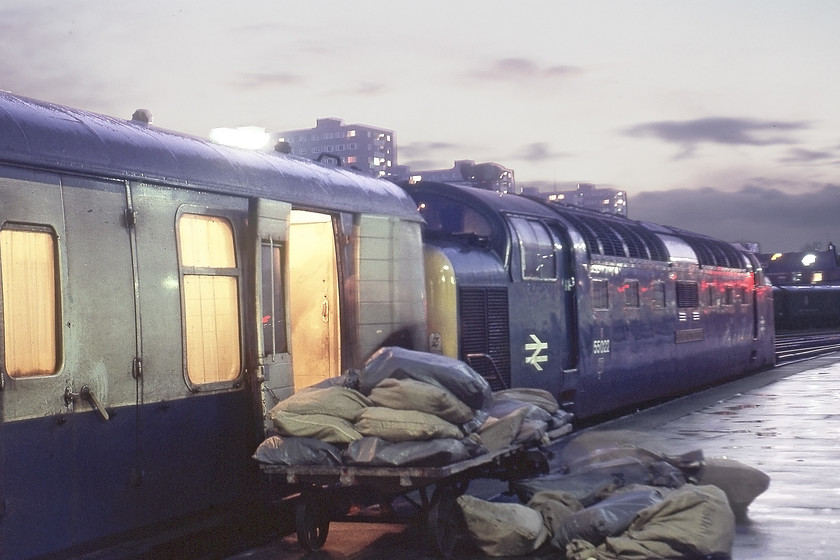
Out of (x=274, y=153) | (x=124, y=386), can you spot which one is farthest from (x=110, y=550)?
(x=274, y=153)

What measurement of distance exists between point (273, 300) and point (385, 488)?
1798mm

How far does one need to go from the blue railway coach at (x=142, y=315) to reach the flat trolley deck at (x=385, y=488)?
A: 506 mm

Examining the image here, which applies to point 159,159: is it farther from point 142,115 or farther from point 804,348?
point 804,348

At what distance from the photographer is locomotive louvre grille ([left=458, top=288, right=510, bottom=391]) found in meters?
12.2

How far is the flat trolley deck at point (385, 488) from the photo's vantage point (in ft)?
25.3

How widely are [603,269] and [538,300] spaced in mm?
2330

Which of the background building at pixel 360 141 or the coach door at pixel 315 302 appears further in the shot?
the background building at pixel 360 141

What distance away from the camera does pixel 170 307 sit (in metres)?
7.57

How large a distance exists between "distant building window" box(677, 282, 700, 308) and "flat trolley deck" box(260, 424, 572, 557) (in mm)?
11496

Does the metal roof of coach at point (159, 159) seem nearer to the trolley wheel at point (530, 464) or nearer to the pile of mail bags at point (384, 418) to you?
the pile of mail bags at point (384, 418)

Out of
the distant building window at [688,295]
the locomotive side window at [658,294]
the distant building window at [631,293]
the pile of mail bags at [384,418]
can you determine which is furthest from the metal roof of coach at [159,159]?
the distant building window at [688,295]

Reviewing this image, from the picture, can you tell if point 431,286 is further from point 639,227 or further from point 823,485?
point 639,227

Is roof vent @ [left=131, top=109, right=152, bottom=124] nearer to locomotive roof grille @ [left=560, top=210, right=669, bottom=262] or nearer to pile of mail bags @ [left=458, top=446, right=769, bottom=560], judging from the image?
pile of mail bags @ [left=458, top=446, right=769, bottom=560]

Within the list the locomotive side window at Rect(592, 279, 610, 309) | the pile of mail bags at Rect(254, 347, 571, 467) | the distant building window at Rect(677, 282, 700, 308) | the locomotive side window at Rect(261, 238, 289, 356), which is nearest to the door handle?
the pile of mail bags at Rect(254, 347, 571, 467)
